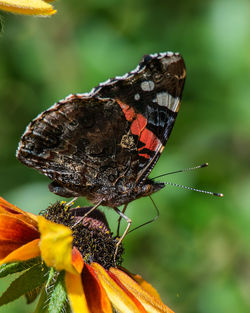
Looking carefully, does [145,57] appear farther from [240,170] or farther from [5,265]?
[240,170]

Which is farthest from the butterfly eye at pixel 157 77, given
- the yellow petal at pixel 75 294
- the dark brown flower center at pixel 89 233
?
the yellow petal at pixel 75 294

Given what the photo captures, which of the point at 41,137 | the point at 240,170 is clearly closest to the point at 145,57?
the point at 41,137

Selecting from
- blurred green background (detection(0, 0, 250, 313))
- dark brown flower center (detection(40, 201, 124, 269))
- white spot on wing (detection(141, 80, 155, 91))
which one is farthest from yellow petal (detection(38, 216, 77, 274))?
blurred green background (detection(0, 0, 250, 313))

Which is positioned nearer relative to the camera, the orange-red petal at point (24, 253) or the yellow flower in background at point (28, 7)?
the yellow flower in background at point (28, 7)

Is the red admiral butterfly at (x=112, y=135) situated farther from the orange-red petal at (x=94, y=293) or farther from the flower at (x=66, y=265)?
the orange-red petal at (x=94, y=293)

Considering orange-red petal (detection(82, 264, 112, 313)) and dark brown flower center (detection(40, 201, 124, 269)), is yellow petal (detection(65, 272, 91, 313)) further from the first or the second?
dark brown flower center (detection(40, 201, 124, 269))

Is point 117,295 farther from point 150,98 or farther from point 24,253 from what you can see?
point 150,98
